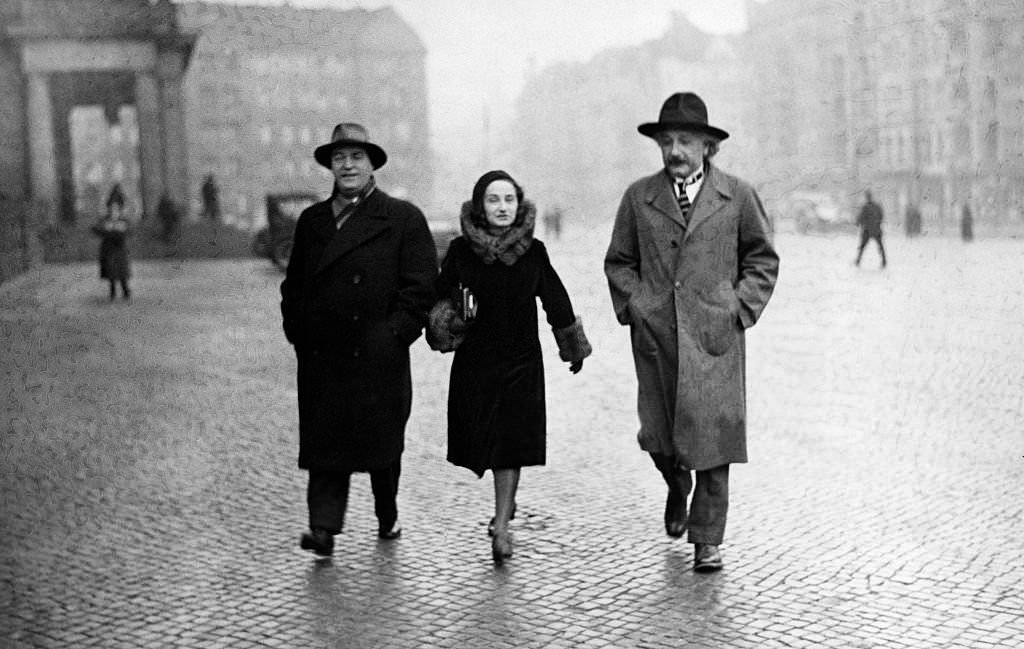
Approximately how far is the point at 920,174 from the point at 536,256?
41.6 m

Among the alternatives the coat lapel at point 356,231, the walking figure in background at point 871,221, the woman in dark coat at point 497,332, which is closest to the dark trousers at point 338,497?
the woman in dark coat at point 497,332

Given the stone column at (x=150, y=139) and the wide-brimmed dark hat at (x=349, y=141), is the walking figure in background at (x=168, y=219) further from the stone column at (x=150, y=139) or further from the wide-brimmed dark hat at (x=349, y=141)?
the wide-brimmed dark hat at (x=349, y=141)

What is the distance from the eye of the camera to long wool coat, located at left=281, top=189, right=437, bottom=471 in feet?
21.2

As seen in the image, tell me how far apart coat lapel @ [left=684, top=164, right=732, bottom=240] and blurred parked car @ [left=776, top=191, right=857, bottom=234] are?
36.9m

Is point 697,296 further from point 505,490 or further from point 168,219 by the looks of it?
point 168,219


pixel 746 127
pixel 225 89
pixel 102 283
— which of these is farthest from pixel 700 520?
Result: pixel 225 89

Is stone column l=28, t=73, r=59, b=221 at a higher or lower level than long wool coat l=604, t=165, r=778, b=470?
higher

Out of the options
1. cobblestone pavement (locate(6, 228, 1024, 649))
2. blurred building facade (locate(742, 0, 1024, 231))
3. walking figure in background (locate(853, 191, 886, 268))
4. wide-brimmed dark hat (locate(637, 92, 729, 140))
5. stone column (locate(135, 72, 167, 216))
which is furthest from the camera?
stone column (locate(135, 72, 167, 216))

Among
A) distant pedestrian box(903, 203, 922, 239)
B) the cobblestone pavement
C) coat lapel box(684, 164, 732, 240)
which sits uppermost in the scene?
coat lapel box(684, 164, 732, 240)

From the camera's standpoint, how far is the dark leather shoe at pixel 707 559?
19.5 feet

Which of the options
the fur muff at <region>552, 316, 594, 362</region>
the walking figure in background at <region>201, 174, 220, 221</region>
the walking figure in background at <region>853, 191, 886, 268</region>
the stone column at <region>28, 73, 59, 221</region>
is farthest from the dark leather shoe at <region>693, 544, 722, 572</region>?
the stone column at <region>28, 73, 59, 221</region>

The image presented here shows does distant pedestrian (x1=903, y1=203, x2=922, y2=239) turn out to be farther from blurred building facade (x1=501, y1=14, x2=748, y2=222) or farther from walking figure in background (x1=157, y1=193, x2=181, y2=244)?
walking figure in background (x1=157, y1=193, x2=181, y2=244)

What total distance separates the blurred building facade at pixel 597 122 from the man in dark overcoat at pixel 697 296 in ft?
55.6

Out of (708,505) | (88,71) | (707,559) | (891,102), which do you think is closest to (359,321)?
(708,505)
